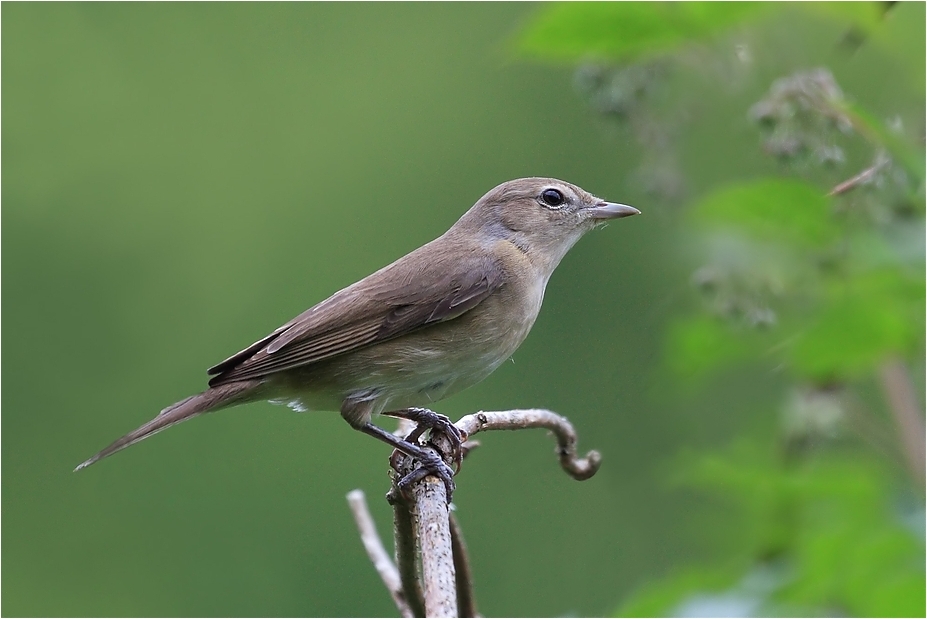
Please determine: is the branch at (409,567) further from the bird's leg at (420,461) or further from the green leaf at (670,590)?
the green leaf at (670,590)

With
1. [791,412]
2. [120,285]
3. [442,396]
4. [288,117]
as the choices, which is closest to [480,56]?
[288,117]

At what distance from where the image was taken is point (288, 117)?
11359 mm

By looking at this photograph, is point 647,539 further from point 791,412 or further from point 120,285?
point 120,285

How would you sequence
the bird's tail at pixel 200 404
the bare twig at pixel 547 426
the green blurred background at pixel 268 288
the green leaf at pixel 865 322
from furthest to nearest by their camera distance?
the green blurred background at pixel 268 288 < the bird's tail at pixel 200 404 < the bare twig at pixel 547 426 < the green leaf at pixel 865 322

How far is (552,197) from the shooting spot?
15.1ft

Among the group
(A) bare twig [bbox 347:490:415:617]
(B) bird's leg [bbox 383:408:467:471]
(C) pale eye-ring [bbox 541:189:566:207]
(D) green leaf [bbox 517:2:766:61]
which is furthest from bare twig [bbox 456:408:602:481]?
(C) pale eye-ring [bbox 541:189:566:207]

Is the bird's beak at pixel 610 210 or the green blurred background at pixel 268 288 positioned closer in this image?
the bird's beak at pixel 610 210

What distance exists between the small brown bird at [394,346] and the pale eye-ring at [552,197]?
0.44m

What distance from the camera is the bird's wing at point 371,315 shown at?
3914 mm

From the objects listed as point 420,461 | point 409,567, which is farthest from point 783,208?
point 420,461

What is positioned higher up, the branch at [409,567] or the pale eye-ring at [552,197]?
the pale eye-ring at [552,197]

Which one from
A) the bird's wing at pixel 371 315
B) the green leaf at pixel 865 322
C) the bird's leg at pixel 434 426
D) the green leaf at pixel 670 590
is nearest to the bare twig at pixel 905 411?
the green leaf at pixel 865 322

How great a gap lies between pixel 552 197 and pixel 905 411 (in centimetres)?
225

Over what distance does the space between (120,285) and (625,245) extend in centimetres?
550
